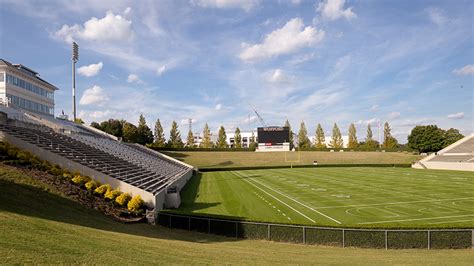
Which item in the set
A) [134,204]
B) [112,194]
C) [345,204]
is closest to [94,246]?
[134,204]

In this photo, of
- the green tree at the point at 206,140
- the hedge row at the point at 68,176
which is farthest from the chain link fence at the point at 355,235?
the green tree at the point at 206,140

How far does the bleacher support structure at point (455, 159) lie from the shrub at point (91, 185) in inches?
2425

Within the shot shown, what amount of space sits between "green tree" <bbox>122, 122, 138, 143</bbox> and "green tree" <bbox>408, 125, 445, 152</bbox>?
269 ft

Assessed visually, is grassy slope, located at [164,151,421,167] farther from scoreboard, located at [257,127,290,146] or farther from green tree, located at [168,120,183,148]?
green tree, located at [168,120,183,148]

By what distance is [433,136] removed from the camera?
106m

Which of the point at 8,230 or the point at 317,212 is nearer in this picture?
the point at 8,230

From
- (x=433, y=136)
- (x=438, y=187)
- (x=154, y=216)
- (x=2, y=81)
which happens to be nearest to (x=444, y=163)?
(x=438, y=187)

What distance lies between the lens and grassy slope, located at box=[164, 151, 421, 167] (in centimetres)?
9231

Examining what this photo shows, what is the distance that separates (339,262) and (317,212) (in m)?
13.8

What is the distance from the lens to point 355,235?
17.6 metres

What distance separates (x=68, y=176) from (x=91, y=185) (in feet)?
5.71

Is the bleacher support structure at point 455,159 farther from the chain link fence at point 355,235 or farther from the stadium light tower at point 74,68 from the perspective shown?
the stadium light tower at point 74,68

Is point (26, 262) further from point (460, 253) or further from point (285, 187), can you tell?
point (285, 187)

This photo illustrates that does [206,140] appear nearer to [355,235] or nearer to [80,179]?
[80,179]
